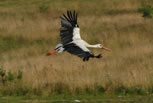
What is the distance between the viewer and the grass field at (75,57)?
1498cm

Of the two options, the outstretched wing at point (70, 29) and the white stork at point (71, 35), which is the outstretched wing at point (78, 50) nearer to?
the white stork at point (71, 35)

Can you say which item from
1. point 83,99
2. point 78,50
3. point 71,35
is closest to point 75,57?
point 71,35

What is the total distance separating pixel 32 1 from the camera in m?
37.1

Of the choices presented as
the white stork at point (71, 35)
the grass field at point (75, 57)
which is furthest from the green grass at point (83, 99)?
the white stork at point (71, 35)

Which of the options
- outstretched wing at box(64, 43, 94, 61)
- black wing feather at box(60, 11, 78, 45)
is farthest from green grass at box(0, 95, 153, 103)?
black wing feather at box(60, 11, 78, 45)

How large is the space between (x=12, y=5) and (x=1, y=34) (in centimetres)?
1114

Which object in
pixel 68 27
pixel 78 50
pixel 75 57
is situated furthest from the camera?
pixel 75 57

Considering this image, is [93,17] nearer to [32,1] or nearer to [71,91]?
[32,1]

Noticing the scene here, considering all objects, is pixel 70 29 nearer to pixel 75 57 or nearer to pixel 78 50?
pixel 78 50

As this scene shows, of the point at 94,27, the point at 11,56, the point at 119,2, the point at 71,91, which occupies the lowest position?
the point at 71,91

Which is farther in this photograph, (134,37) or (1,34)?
(1,34)

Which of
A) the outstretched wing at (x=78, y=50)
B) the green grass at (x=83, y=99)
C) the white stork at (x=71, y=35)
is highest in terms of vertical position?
the white stork at (x=71, y=35)

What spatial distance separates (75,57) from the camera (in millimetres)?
19672

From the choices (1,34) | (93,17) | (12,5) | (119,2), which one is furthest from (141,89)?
(12,5)
